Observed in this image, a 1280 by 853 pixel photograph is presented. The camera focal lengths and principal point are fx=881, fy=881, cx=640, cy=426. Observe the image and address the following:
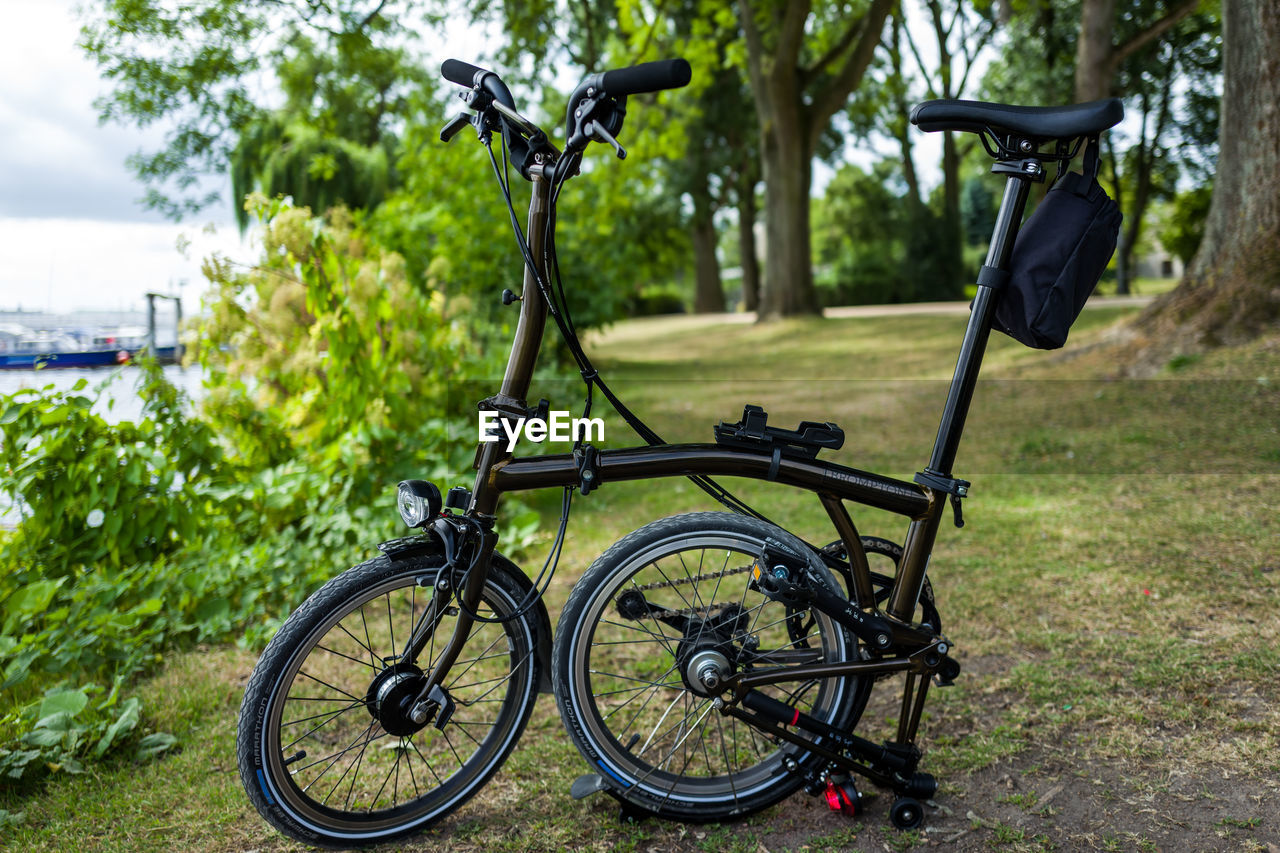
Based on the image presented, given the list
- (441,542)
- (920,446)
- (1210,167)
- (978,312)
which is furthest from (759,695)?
(1210,167)

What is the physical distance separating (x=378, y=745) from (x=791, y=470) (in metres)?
1.60

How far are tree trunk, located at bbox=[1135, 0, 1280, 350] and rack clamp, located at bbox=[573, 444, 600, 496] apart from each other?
7.07 metres

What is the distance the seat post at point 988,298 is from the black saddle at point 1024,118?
74 mm

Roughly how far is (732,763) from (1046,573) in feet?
7.02

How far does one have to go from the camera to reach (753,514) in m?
2.28

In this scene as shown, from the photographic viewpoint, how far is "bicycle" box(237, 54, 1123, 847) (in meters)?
2.09

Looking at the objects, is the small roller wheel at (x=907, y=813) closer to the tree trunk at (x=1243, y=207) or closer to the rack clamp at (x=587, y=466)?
the rack clamp at (x=587, y=466)

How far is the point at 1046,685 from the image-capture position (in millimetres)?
2943

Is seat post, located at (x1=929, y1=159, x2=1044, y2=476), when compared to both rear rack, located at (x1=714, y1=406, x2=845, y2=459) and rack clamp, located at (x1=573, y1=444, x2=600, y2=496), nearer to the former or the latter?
rear rack, located at (x1=714, y1=406, x2=845, y2=459)

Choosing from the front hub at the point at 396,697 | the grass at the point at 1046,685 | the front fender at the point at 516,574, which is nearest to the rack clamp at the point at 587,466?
the front fender at the point at 516,574

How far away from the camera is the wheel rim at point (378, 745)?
212cm

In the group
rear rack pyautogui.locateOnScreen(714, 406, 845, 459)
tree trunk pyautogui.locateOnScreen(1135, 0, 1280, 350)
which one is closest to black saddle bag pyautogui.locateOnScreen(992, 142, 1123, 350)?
rear rack pyautogui.locateOnScreen(714, 406, 845, 459)

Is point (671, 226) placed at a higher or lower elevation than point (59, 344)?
higher

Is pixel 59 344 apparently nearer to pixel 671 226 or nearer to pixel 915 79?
pixel 671 226
